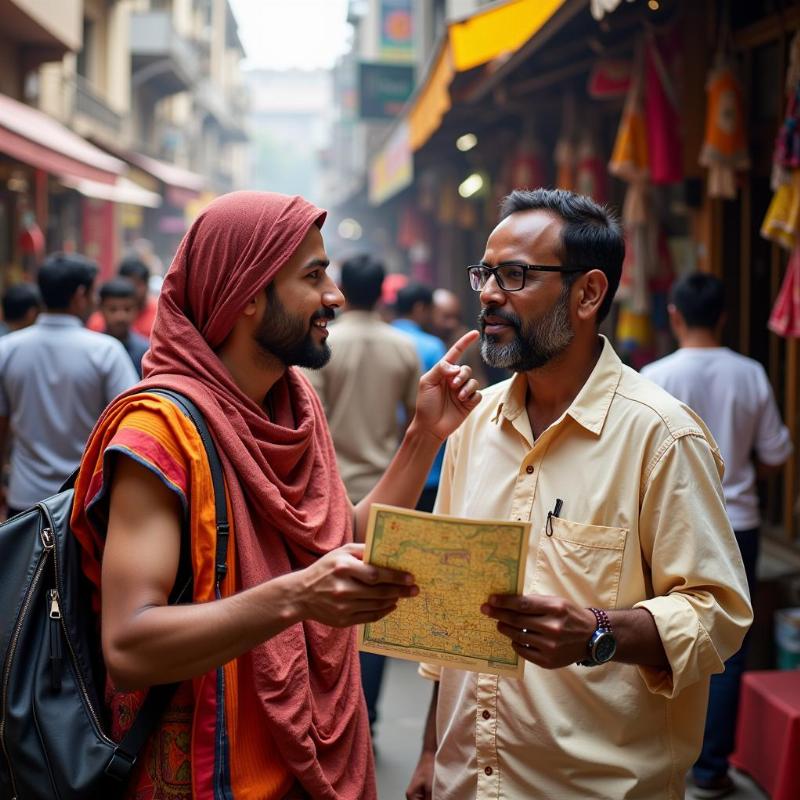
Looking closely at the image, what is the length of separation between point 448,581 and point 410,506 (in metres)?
0.83

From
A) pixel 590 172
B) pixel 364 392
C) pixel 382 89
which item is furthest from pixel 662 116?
pixel 382 89

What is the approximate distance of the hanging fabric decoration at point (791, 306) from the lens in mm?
4707

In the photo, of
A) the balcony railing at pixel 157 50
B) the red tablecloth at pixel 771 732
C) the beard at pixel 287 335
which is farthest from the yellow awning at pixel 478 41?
the balcony railing at pixel 157 50

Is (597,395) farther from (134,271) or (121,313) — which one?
(134,271)

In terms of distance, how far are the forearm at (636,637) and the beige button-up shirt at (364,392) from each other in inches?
119

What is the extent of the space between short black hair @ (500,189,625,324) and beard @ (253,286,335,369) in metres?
0.53

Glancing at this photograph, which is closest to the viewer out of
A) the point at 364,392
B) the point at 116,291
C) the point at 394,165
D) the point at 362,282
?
the point at 364,392

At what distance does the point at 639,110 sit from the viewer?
6.42 meters

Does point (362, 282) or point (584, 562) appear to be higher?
point (362, 282)

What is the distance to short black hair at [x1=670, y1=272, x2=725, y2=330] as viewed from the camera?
4582mm

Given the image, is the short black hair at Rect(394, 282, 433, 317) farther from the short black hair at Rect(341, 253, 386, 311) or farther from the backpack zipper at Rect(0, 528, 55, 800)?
the backpack zipper at Rect(0, 528, 55, 800)

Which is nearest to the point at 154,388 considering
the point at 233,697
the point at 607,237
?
the point at 233,697

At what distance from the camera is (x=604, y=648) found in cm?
199

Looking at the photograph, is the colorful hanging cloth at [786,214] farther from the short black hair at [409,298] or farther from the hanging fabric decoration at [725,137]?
the short black hair at [409,298]
